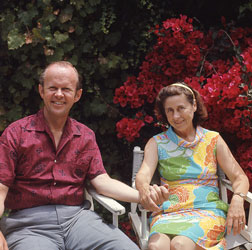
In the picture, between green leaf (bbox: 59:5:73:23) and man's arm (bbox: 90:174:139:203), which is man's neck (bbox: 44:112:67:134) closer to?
man's arm (bbox: 90:174:139:203)

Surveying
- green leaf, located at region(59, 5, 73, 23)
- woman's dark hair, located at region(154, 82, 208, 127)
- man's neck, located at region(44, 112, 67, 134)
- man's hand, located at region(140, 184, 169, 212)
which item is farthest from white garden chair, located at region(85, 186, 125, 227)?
green leaf, located at region(59, 5, 73, 23)

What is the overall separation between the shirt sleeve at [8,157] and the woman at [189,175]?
761 mm

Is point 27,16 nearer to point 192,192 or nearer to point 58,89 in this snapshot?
point 58,89

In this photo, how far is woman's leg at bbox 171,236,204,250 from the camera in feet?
6.53

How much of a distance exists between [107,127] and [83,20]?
103 cm

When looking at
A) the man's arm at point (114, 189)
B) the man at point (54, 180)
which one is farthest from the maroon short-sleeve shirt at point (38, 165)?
the man's arm at point (114, 189)

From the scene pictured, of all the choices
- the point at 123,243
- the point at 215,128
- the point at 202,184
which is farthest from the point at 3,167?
the point at 215,128

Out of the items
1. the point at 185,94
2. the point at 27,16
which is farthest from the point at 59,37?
the point at 185,94

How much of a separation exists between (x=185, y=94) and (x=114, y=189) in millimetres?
778

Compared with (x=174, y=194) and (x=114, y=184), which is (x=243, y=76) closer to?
(x=174, y=194)

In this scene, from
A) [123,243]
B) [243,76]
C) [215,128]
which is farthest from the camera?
[215,128]

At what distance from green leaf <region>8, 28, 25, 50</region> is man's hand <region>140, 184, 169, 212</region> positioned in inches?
68.2

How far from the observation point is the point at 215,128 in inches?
116

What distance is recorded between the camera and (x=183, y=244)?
2.00 meters
